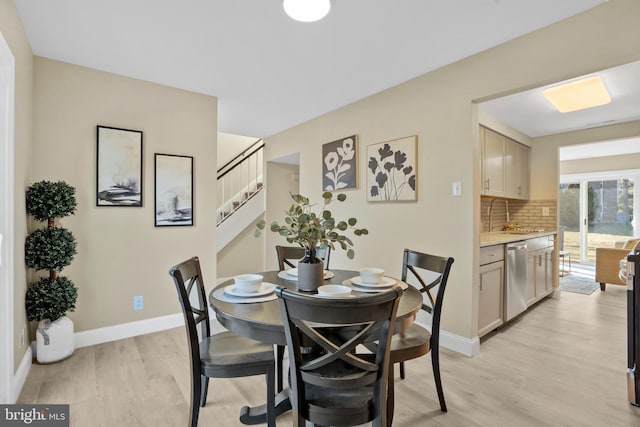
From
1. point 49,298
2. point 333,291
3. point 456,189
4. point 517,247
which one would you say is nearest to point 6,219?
point 49,298

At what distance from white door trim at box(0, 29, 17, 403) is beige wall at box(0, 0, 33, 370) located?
0.11m

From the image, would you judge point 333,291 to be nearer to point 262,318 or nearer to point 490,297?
point 262,318

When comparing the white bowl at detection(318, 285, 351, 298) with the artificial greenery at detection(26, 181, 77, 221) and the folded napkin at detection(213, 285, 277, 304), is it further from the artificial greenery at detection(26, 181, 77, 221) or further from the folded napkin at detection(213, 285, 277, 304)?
Result: the artificial greenery at detection(26, 181, 77, 221)

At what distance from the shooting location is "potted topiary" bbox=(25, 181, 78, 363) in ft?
7.49

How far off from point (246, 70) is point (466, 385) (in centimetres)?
308

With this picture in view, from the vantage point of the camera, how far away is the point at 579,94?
2885 mm

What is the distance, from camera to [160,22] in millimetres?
2133

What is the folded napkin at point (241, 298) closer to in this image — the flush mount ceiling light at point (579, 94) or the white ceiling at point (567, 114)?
the white ceiling at point (567, 114)

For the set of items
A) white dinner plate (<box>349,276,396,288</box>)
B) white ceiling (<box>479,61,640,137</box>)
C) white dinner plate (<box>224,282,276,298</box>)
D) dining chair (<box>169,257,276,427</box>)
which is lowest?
dining chair (<box>169,257,276,427</box>)

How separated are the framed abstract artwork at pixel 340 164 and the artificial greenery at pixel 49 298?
2.77 metres

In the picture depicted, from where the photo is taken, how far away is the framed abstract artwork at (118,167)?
9.25ft

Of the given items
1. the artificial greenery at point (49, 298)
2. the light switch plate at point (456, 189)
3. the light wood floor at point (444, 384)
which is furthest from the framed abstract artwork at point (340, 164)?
the artificial greenery at point (49, 298)

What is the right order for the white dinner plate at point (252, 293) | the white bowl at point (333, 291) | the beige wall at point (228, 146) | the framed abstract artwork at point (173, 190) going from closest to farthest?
the white bowl at point (333, 291)
the white dinner plate at point (252, 293)
the framed abstract artwork at point (173, 190)
the beige wall at point (228, 146)

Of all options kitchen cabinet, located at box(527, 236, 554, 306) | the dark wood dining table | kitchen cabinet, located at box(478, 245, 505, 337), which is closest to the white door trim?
the dark wood dining table
